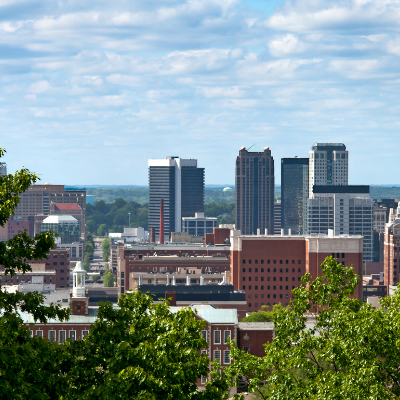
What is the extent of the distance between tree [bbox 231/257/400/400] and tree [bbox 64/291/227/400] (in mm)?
3660

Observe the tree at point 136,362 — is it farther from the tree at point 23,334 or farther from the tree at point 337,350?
the tree at point 337,350

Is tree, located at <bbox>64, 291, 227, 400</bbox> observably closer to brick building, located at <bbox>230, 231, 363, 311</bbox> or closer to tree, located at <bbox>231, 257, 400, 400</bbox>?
tree, located at <bbox>231, 257, 400, 400</bbox>

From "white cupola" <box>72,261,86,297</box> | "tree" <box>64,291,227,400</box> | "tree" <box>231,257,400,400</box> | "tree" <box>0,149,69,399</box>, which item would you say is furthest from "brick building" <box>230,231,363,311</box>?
"tree" <box>0,149,69,399</box>

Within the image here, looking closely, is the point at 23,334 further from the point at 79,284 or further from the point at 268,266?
the point at 268,266

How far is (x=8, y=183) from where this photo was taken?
28.9 metres

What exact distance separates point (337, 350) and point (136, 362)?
8795mm

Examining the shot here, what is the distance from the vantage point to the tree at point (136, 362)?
2895 cm

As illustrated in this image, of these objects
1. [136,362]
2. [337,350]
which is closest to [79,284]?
[337,350]

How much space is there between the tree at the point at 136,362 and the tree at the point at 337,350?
3660 mm

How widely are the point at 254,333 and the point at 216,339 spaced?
5.97 metres

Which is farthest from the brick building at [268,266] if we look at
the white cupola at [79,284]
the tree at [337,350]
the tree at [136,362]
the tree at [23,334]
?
the tree at [23,334]

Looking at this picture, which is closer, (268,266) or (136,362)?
(136,362)

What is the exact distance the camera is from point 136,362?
30.5 m

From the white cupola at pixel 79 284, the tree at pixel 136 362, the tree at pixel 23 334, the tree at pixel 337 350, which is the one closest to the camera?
the tree at pixel 23 334
